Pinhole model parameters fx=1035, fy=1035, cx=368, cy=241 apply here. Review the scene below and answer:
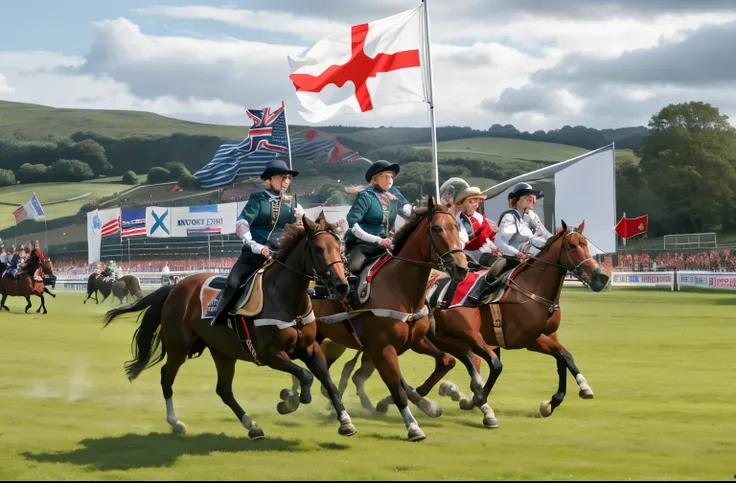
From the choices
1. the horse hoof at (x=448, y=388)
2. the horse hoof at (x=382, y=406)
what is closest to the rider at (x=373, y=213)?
the horse hoof at (x=382, y=406)

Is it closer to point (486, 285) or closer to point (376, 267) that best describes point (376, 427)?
point (376, 267)

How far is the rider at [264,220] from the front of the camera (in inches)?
429

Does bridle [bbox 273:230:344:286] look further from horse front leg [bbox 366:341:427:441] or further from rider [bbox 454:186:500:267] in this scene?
rider [bbox 454:186:500:267]

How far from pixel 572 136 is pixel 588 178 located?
120m

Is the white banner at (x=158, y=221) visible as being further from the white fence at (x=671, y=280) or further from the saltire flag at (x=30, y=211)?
the white fence at (x=671, y=280)

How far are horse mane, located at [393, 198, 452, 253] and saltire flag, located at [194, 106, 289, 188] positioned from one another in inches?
1276

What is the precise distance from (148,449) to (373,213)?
351 cm

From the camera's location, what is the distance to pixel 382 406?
1227 cm

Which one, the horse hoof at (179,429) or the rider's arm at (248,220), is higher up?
the rider's arm at (248,220)

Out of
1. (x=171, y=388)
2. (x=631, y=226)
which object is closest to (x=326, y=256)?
(x=171, y=388)

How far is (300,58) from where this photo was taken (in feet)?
59.0

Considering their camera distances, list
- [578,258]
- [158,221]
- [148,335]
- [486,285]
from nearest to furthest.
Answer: [148,335], [578,258], [486,285], [158,221]

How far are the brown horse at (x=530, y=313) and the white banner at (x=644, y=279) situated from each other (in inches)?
1535

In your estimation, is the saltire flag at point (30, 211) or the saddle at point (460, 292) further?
the saltire flag at point (30, 211)
